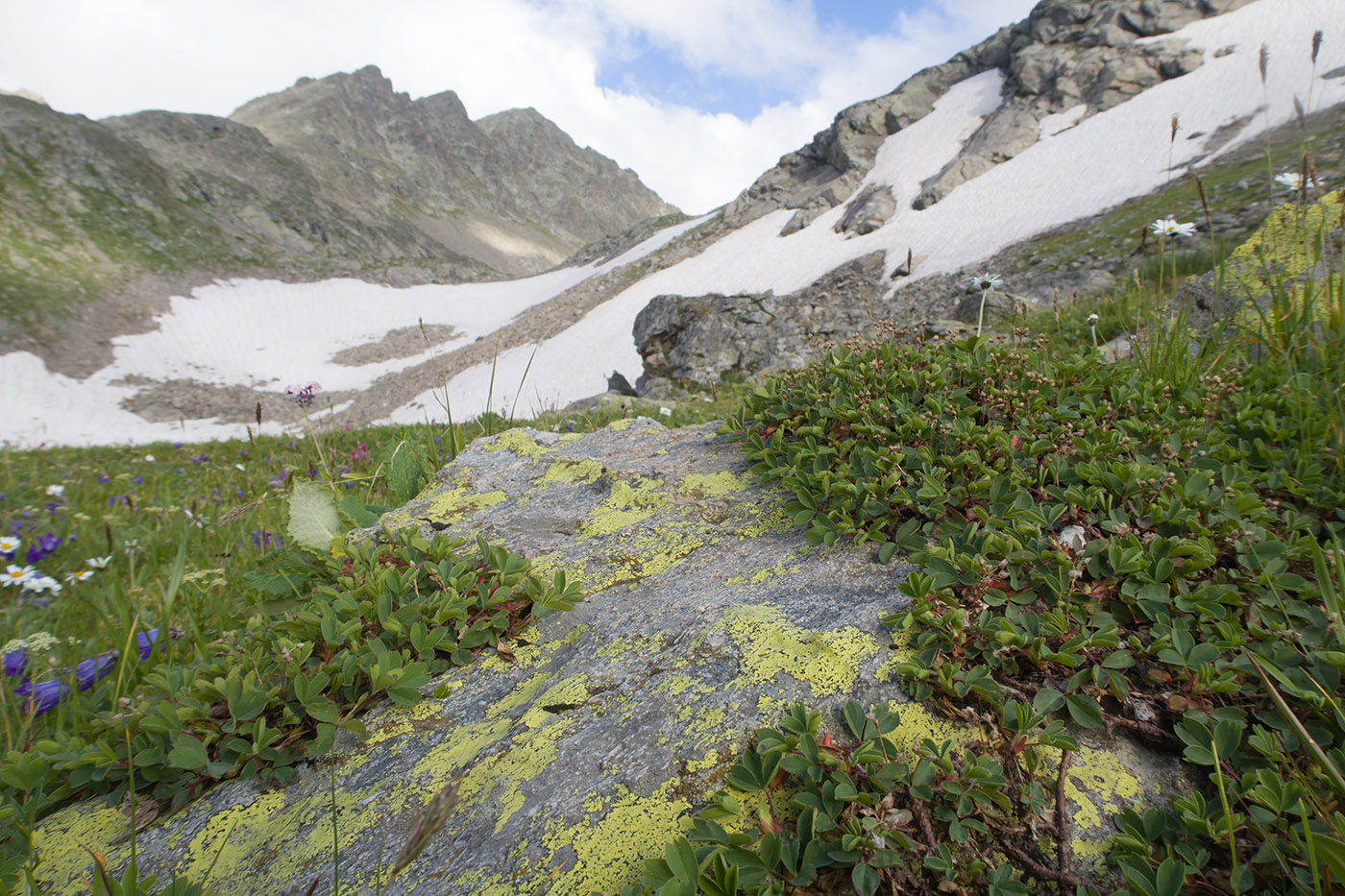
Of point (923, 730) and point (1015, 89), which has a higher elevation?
point (1015, 89)

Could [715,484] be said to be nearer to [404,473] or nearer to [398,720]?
[398,720]

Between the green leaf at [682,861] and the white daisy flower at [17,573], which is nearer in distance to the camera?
the green leaf at [682,861]

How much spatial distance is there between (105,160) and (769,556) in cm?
7059

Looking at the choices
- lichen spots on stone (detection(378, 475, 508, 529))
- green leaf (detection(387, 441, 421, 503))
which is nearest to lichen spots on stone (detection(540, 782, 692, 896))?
lichen spots on stone (detection(378, 475, 508, 529))

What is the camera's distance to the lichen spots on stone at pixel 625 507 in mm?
2918

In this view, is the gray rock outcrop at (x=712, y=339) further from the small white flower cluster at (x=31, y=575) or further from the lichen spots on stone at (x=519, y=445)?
the small white flower cluster at (x=31, y=575)

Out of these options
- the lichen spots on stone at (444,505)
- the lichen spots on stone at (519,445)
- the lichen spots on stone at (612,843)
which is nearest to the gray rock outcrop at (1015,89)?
the lichen spots on stone at (519,445)

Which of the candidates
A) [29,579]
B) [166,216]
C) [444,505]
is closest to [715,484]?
[444,505]

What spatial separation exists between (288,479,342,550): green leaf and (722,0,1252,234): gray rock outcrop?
3861 centimetres

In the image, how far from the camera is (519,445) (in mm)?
4055

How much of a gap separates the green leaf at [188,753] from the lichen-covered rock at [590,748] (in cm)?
12

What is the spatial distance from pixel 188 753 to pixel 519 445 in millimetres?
2547

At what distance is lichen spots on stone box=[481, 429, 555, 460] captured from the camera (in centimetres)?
396

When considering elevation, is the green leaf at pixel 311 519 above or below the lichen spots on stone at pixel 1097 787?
above
